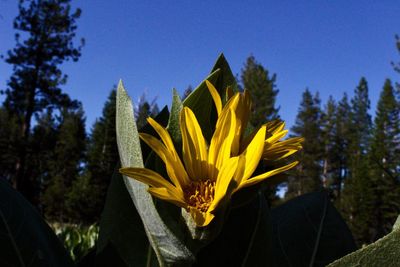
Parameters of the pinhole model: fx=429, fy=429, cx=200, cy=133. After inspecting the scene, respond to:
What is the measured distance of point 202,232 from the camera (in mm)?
418

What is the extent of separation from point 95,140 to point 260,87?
496 inches

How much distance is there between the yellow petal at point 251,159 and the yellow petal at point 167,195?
60 millimetres

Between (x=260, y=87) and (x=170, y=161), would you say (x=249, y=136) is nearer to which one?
(x=170, y=161)

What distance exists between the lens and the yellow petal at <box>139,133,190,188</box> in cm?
42

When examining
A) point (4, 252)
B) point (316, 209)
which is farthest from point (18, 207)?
point (316, 209)

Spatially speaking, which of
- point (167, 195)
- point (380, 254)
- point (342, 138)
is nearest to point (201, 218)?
point (167, 195)

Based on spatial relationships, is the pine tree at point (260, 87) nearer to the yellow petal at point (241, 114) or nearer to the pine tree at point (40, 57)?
the pine tree at point (40, 57)

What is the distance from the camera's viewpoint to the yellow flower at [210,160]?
409mm

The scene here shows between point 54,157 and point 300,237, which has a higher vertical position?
point 54,157

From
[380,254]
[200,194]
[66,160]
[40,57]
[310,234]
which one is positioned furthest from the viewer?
[66,160]

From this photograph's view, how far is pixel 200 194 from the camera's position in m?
0.46

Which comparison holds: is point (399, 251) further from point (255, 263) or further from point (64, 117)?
point (64, 117)

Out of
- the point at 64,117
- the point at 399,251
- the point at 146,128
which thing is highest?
the point at 64,117

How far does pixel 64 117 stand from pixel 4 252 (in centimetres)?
4198
